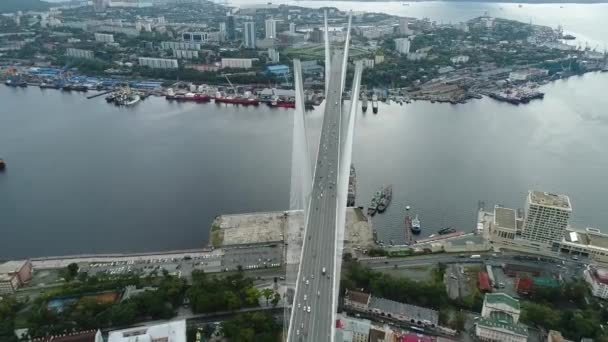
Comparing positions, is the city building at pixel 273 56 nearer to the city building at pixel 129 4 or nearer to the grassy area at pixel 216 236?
the grassy area at pixel 216 236

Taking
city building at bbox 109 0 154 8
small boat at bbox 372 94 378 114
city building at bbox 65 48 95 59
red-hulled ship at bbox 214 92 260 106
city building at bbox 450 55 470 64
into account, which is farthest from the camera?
city building at bbox 109 0 154 8

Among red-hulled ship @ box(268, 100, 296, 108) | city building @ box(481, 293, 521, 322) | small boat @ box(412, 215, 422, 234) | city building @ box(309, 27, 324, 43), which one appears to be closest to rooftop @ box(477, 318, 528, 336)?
city building @ box(481, 293, 521, 322)

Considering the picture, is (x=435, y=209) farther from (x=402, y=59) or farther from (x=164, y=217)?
(x=402, y=59)

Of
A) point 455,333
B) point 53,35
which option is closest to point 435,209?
point 455,333

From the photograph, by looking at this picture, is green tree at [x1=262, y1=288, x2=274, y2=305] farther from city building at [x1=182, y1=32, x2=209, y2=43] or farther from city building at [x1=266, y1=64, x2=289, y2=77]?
city building at [x1=182, y1=32, x2=209, y2=43]

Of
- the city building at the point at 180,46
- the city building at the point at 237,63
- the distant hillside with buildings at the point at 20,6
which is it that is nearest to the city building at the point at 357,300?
the city building at the point at 237,63

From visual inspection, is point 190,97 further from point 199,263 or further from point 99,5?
point 99,5
